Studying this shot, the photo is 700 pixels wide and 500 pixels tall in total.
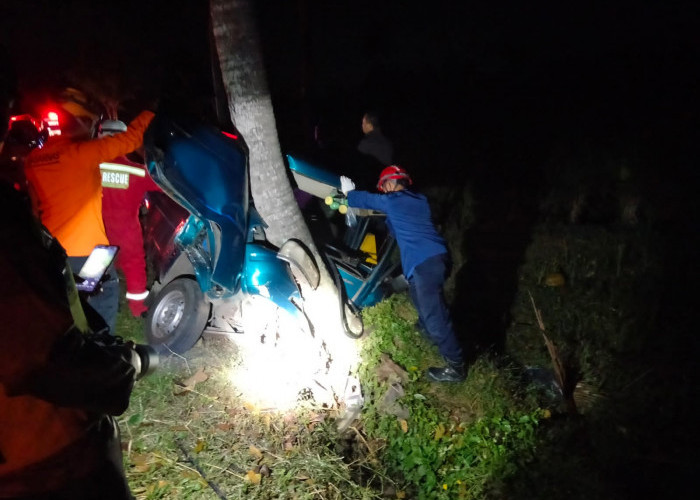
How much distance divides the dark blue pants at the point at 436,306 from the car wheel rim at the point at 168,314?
7.47 feet

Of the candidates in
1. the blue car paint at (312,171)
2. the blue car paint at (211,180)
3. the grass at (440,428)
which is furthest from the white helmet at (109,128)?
the grass at (440,428)

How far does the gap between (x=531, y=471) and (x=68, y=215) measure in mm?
4041

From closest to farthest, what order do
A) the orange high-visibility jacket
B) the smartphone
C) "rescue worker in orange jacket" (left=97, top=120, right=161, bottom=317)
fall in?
the smartphone → the orange high-visibility jacket → "rescue worker in orange jacket" (left=97, top=120, right=161, bottom=317)

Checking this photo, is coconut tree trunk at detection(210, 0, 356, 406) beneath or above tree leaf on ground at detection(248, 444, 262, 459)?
above

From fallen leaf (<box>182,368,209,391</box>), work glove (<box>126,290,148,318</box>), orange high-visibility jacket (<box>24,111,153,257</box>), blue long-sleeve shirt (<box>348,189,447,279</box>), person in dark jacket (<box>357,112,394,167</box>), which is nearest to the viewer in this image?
orange high-visibility jacket (<box>24,111,153,257</box>)

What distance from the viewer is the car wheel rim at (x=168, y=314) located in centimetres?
455

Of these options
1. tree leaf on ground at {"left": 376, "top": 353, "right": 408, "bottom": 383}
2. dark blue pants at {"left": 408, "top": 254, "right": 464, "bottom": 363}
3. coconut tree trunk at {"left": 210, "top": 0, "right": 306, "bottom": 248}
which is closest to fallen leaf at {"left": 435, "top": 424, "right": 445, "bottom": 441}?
tree leaf on ground at {"left": 376, "top": 353, "right": 408, "bottom": 383}

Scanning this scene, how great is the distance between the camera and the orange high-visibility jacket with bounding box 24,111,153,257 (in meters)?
3.66

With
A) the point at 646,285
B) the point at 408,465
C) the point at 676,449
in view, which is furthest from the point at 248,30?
the point at 646,285

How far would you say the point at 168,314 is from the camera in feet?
15.2

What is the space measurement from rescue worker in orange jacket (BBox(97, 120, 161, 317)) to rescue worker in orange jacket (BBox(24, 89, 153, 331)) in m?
0.52

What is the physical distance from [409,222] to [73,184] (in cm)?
283

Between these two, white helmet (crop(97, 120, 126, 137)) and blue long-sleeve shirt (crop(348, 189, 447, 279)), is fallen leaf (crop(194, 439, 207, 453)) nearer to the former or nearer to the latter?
blue long-sleeve shirt (crop(348, 189, 447, 279))

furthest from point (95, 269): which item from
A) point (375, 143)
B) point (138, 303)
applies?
point (375, 143)
